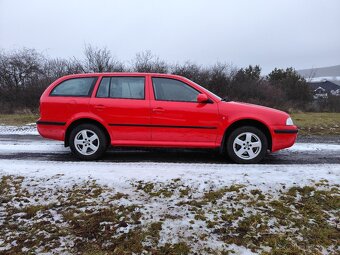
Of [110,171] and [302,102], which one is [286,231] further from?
[302,102]

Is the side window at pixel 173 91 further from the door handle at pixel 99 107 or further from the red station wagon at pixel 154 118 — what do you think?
the door handle at pixel 99 107

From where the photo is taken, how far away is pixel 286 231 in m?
3.28

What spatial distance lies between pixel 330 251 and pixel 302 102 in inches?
1041

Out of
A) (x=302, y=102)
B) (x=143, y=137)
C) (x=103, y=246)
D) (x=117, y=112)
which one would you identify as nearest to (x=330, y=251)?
(x=103, y=246)

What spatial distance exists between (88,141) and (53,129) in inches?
27.4

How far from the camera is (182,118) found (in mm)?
5660

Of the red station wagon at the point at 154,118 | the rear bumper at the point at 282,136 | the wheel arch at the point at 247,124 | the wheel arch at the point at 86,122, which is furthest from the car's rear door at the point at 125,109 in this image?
the rear bumper at the point at 282,136

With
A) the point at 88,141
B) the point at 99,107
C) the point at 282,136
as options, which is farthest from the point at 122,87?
the point at 282,136

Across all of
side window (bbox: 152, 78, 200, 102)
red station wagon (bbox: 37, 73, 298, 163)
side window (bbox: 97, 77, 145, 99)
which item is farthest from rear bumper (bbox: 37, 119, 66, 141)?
side window (bbox: 152, 78, 200, 102)

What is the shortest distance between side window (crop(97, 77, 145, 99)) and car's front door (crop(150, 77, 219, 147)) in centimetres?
29

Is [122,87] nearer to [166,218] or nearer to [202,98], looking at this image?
[202,98]

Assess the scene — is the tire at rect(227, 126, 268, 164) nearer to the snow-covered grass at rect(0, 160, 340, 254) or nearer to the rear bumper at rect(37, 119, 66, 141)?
the snow-covered grass at rect(0, 160, 340, 254)

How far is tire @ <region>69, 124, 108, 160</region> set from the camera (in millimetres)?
5820

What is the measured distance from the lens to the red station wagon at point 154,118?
5645mm
